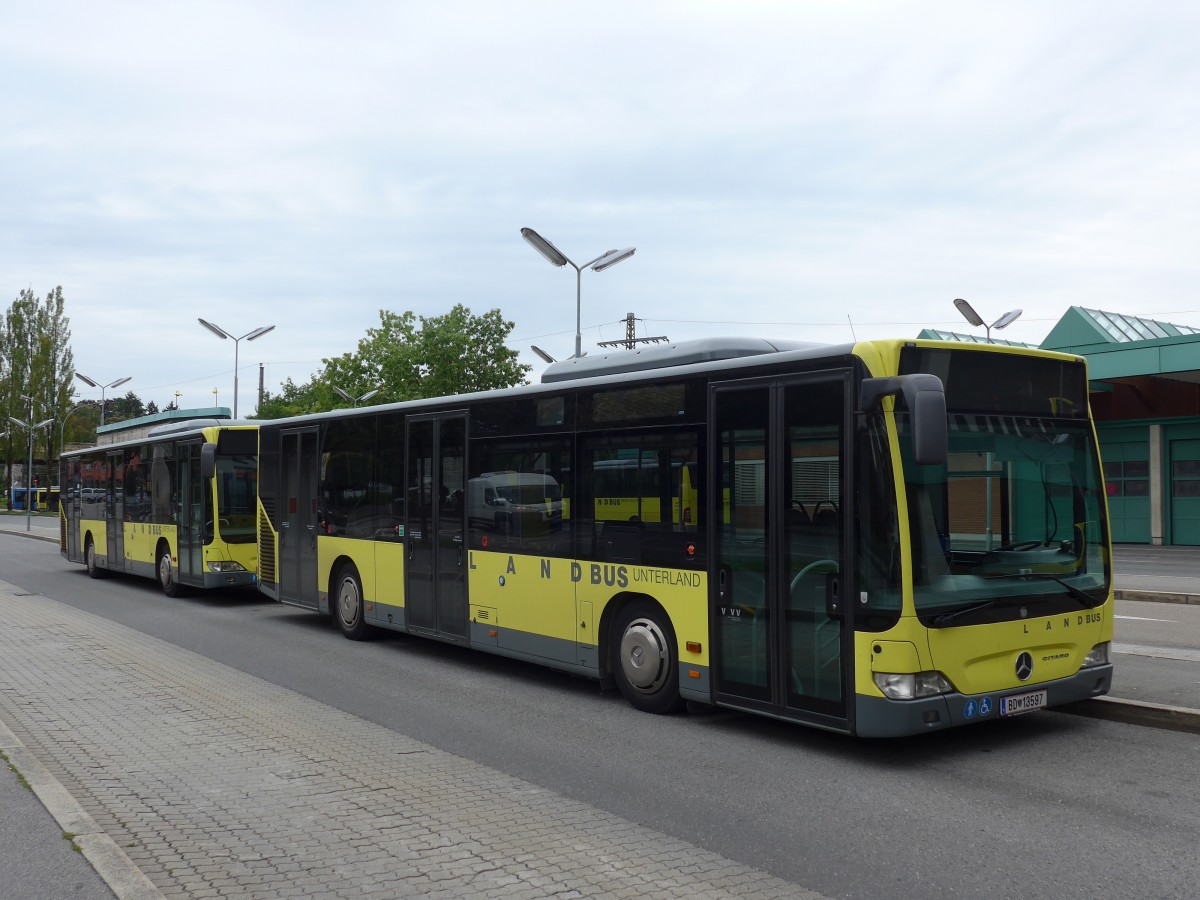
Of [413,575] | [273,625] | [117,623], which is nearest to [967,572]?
[413,575]

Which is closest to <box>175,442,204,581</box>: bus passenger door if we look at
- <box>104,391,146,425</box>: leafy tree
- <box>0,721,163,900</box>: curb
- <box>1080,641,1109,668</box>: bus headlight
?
<box>0,721,163,900</box>: curb

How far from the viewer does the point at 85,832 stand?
5555mm

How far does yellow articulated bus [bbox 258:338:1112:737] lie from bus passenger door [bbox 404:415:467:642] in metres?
0.81

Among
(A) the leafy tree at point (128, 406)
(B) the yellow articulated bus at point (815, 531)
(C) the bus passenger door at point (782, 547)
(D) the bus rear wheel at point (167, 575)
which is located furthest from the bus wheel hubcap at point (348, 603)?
(A) the leafy tree at point (128, 406)

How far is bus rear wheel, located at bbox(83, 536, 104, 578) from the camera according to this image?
79.4 feet

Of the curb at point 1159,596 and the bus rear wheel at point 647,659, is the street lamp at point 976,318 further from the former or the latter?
the bus rear wheel at point 647,659

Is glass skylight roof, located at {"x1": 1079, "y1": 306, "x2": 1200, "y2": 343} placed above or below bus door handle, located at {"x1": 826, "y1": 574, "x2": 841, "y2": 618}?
above

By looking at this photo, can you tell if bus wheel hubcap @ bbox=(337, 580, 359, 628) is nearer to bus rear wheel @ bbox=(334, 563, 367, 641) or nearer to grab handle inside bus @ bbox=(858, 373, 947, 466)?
bus rear wheel @ bbox=(334, 563, 367, 641)

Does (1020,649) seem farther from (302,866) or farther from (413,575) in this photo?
(413,575)

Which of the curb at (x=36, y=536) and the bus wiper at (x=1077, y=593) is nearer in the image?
the bus wiper at (x=1077, y=593)

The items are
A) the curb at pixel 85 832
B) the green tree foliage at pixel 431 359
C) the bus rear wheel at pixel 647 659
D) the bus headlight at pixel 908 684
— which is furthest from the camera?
the green tree foliage at pixel 431 359

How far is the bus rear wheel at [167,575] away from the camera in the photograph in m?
19.8

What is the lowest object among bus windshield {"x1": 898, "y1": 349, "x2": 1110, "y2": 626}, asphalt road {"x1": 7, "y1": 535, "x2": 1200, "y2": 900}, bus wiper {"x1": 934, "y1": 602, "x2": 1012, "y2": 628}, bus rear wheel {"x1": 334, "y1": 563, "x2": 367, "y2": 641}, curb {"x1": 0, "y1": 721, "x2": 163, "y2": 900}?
asphalt road {"x1": 7, "y1": 535, "x2": 1200, "y2": 900}

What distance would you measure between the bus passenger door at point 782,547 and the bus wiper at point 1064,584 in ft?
3.74
